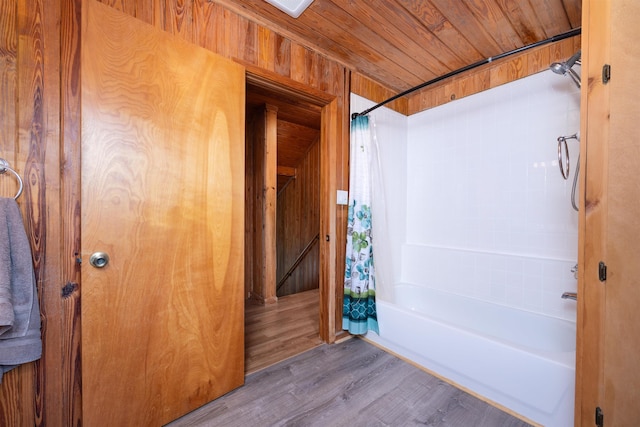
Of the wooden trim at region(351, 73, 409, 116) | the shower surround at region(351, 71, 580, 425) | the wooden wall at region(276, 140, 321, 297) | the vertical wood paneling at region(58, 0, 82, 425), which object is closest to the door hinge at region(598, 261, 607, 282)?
the shower surround at region(351, 71, 580, 425)

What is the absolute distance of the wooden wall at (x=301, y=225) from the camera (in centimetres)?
392

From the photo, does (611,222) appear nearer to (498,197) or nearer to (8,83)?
(498,197)

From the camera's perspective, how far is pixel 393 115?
8.39 feet

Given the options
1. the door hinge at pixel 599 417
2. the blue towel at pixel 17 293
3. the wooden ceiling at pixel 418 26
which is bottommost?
the door hinge at pixel 599 417

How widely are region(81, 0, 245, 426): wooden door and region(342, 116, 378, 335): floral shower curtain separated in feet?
3.04

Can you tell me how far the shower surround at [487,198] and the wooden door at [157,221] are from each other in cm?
127

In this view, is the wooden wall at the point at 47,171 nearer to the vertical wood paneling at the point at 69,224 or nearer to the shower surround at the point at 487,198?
the vertical wood paneling at the point at 69,224

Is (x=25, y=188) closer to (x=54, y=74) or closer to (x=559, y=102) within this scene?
(x=54, y=74)

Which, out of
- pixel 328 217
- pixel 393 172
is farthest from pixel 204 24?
pixel 393 172

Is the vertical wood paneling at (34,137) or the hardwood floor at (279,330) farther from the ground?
the vertical wood paneling at (34,137)

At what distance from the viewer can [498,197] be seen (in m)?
2.08

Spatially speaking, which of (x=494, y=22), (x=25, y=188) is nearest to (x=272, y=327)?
(x=25, y=188)

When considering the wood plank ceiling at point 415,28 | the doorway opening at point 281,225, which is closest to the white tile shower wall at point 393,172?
the wood plank ceiling at point 415,28

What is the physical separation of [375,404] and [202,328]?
42.4 inches
